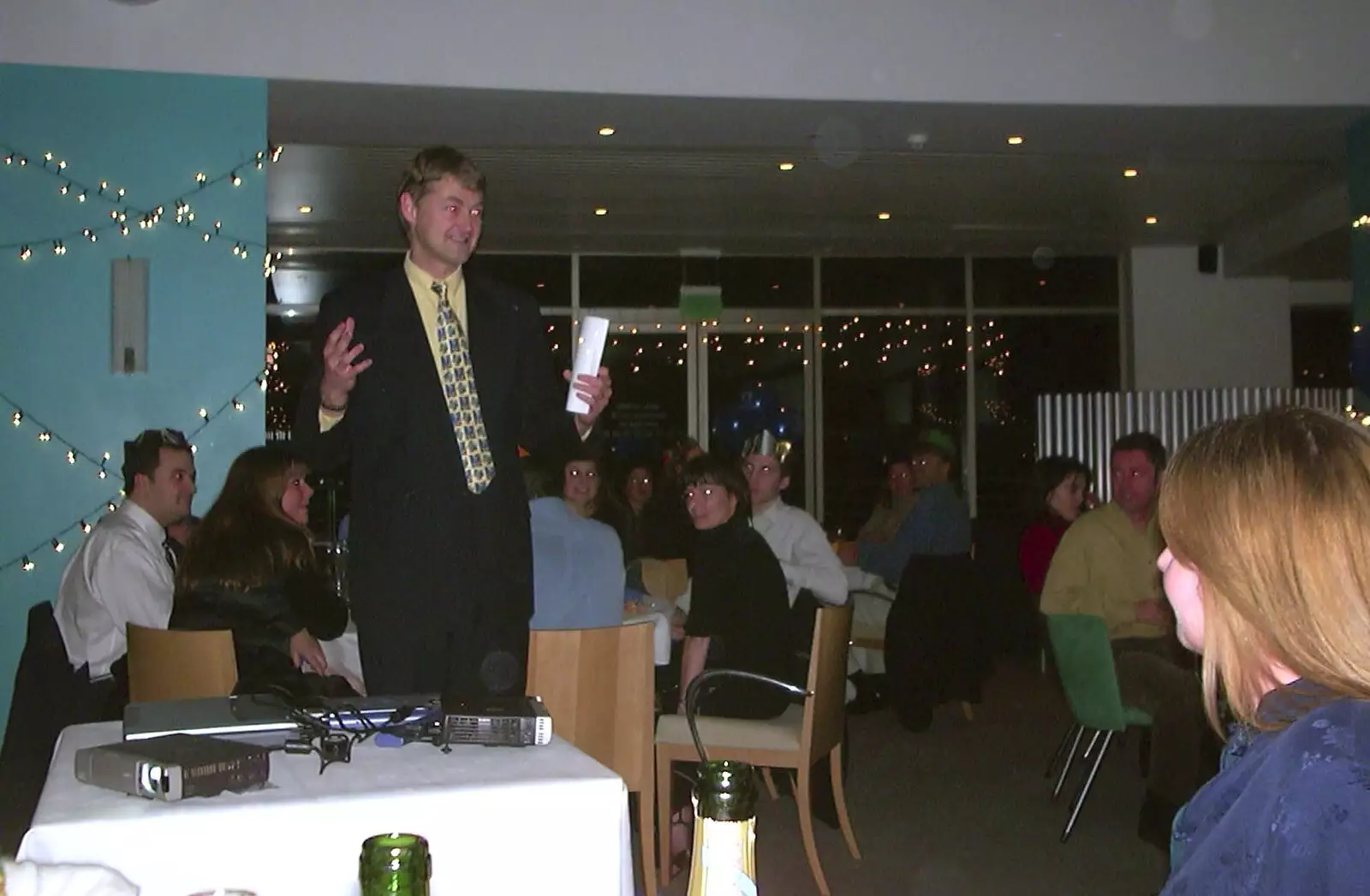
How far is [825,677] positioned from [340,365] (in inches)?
85.1

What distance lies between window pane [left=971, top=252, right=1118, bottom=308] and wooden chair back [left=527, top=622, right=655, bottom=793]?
8290 mm

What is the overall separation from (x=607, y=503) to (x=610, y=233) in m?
3.29

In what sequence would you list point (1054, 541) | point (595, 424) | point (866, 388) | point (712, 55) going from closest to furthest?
1. point (595, 424)
2. point (712, 55)
3. point (1054, 541)
4. point (866, 388)

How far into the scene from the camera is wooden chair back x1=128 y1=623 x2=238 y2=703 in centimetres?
299

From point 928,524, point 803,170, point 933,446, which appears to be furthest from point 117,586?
point 803,170

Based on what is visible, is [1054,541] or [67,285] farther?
[1054,541]

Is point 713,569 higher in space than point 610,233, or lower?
lower

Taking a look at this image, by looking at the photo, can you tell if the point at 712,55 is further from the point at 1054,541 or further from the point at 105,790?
the point at 105,790

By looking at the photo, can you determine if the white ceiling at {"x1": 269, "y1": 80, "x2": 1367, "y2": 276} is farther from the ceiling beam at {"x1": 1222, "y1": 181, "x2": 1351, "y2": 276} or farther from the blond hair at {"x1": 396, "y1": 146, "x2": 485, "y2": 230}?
the blond hair at {"x1": 396, "y1": 146, "x2": 485, "y2": 230}

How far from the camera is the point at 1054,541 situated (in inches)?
268

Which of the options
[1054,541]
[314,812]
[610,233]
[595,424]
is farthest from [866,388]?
[314,812]

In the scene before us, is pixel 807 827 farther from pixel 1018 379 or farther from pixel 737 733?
pixel 1018 379

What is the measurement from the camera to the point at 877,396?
1127 cm

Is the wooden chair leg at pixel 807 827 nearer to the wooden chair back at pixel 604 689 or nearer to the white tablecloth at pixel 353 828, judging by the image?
the wooden chair back at pixel 604 689
